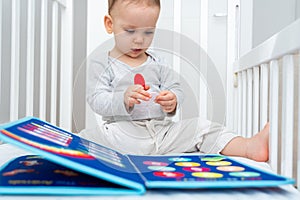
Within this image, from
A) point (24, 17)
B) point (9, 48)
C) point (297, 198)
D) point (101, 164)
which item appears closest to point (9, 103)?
point (9, 48)

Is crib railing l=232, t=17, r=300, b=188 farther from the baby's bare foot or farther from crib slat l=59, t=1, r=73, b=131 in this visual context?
crib slat l=59, t=1, r=73, b=131

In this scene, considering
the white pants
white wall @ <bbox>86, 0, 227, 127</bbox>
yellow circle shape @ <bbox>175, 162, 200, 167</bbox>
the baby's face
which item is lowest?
yellow circle shape @ <bbox>175, 162, 200, 167</bbox>

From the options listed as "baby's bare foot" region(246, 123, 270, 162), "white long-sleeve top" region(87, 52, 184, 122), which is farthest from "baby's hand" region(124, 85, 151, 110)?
"baby's bare foot" region(246, 123, 270, 162)

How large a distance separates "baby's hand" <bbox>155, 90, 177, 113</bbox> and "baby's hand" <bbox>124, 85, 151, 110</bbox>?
0.05 m

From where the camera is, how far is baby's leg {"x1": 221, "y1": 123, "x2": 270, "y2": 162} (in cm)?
83

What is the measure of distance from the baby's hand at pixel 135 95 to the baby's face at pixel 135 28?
9cm

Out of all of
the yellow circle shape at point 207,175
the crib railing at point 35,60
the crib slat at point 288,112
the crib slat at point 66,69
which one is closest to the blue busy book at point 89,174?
the yellow circle shape at point 207,175

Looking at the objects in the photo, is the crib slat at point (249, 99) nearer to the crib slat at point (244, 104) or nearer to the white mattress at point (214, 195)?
the crib slat at point (244, 104)

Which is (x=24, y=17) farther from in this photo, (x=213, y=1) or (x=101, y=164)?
(x=101, y=164)

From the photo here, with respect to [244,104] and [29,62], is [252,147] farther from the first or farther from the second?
[29,62]

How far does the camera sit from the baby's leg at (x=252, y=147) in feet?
2.71

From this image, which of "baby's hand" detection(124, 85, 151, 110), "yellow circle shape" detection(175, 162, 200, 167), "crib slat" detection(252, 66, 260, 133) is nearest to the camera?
"yellow circle shape" detection(175, 162, 200, 167)

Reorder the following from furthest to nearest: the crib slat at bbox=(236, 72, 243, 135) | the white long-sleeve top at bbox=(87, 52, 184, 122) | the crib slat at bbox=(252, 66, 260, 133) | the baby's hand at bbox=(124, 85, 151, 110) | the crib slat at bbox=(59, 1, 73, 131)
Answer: the crib slat at bbox=(59, 1, 73, 131)
the crib slat at bbox=(236, 72, 243, 135)
the crib slat at bbox=(252, 66, 260, 133)
the white long-sleeve top at bbox=(87, 52, 184, 122)
the baby's hand at bbox=(124, 85, 151, 110)

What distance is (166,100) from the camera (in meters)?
0.79
